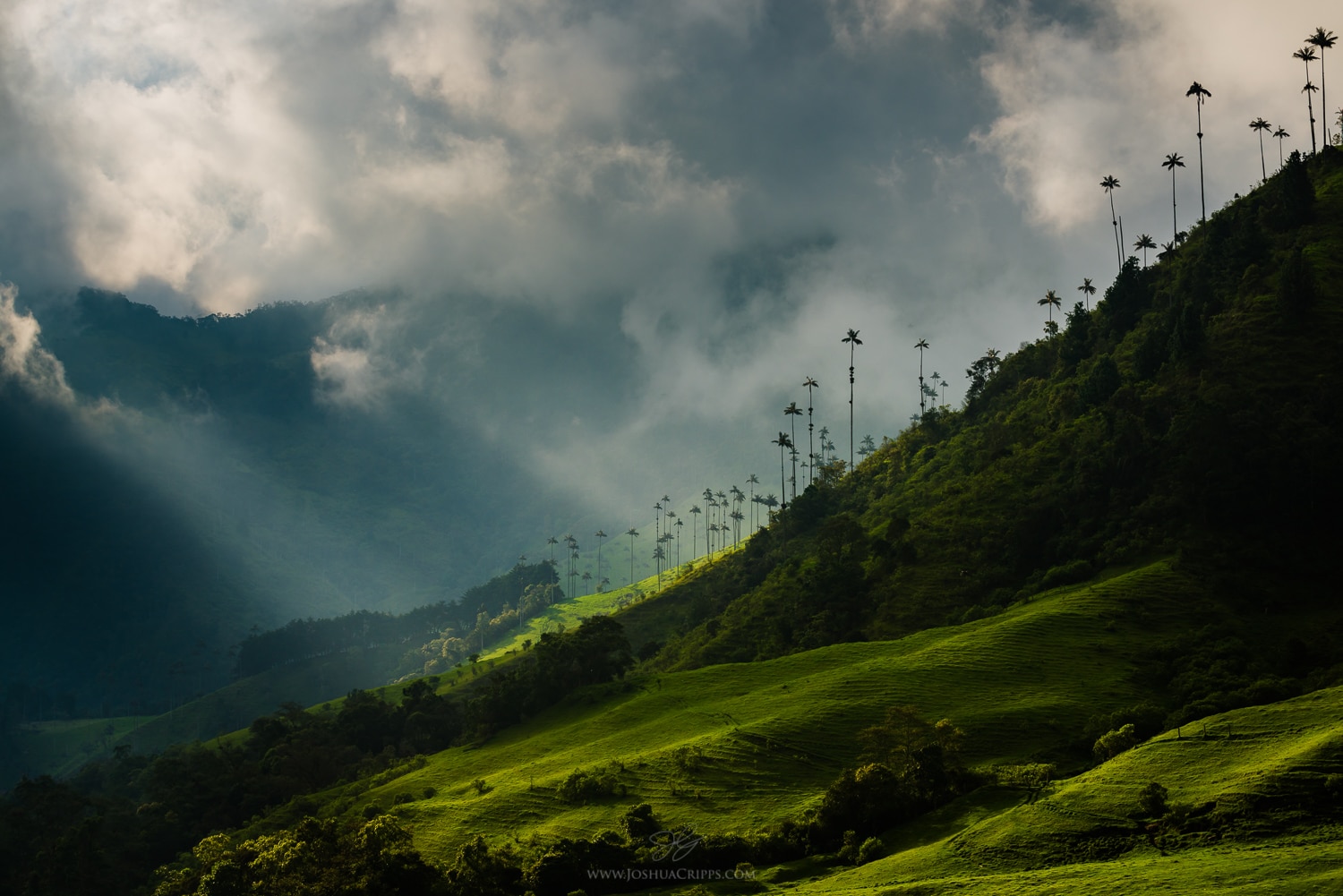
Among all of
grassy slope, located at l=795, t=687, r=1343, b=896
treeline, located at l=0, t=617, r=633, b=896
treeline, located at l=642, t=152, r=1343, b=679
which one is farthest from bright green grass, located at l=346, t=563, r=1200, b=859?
grassy slope, located at l=795, t=687, r=1343, b=896

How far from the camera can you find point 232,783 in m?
110

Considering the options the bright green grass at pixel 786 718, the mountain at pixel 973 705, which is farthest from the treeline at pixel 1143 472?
the bright green grass at pixel 786 718

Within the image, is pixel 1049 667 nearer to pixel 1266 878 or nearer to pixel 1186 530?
pixel 1186 530

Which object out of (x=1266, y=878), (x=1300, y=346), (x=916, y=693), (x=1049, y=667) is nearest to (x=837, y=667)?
(x=916, y=693)

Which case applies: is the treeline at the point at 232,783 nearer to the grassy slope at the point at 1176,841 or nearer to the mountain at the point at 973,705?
the mountain at the point at 973,705

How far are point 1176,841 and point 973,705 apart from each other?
3279cm

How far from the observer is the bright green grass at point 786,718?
213ft

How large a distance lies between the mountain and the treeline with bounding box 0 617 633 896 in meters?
0.41

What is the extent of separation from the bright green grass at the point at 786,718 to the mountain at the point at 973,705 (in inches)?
15.2

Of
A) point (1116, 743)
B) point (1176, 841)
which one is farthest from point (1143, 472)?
point (1176, 841)

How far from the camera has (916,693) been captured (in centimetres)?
7475

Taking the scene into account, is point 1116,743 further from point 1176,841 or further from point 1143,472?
point 1143,472

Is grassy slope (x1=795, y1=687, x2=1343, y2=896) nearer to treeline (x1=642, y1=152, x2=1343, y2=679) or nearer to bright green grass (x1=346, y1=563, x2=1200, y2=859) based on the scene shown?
bright green grass (x1=346, y1=563, x2=1200, y2=859)

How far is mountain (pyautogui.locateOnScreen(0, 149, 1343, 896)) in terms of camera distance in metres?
45.7
